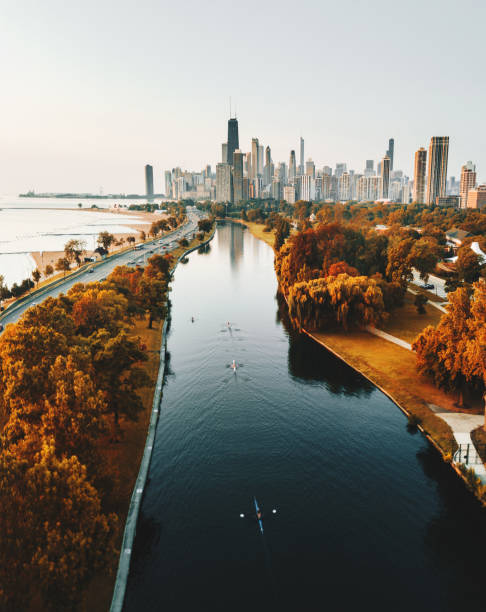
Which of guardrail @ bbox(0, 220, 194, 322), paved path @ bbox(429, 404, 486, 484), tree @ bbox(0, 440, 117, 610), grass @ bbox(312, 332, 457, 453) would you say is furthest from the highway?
paved path @ bbox(429, 404, 486, 484)

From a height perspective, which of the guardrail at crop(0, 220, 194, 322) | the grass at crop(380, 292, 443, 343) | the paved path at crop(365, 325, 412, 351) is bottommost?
the paved path at crop(365, 325, 412, 351)

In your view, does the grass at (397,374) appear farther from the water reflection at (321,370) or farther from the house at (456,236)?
the house at (456,236)

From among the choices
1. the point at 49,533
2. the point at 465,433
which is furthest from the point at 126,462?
the point at 465,433

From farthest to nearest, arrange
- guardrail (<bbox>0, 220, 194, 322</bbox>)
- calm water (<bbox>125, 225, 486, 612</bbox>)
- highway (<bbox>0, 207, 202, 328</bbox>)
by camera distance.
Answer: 1. guardrail (<bbox>0, 220, 194, 322</bbox>)
2. highway (<bbox>0, 207, 202, 328</bbox>)
3. calm water (<bbox>125, 225, 486, 612</bbox>)

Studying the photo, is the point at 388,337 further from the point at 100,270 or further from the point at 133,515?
the point at 100,270

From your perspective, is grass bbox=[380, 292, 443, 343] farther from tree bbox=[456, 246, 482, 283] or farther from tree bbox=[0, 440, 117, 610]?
tree bbox=[0, 440, 117, 610]

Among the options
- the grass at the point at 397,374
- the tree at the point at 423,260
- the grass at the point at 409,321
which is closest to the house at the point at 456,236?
the tree at the point at 423,260
